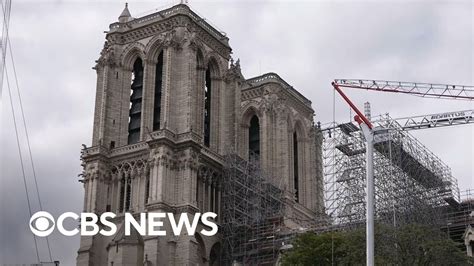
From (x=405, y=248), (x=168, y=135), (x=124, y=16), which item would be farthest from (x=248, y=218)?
(x=405, y=248)

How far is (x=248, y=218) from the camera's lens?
97.3m

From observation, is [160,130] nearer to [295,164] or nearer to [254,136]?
[254,136]

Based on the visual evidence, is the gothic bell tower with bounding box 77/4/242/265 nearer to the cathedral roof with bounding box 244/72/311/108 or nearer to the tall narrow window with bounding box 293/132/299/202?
the cathedral roof with bounding box 244/72/311/108

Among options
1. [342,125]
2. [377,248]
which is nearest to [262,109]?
[342,125]

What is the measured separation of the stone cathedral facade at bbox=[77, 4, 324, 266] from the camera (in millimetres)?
90500

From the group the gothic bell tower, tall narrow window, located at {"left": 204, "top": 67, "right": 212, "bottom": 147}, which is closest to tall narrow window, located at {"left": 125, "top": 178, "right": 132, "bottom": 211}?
the gothic bell tower

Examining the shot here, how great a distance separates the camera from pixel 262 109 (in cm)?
11200

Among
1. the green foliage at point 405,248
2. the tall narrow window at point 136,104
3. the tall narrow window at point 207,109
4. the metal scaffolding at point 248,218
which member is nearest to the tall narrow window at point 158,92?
the tall narrow window at point 136,104

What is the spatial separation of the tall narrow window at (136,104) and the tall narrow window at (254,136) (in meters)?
17.8

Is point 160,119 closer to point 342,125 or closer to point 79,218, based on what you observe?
point 79,218

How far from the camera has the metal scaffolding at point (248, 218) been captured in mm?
94938

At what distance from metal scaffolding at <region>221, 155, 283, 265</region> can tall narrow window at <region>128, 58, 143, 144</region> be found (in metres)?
10.4

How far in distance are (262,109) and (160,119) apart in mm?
19273

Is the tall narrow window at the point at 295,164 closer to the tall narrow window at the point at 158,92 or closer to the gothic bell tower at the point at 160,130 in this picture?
the gothic bell tower at the point at 160,130
